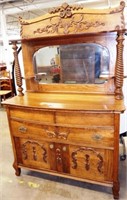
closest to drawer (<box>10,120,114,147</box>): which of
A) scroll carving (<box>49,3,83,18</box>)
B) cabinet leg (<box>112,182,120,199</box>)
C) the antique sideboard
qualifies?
the antique sideboard

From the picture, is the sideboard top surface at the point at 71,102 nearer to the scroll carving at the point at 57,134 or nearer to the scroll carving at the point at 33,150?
the scroll carving at the point at 57,134

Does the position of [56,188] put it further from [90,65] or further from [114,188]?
[90,65]

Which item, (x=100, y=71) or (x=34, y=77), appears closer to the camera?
(x=100, y=71)

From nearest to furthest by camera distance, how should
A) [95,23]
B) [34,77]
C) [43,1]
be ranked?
1. [95,23]
2. [34,77]
3. [43,1]

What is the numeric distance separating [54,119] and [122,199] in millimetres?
1007

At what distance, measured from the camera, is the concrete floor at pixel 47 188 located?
1819 millimetres

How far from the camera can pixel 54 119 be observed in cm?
171

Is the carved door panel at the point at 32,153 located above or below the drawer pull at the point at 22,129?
below

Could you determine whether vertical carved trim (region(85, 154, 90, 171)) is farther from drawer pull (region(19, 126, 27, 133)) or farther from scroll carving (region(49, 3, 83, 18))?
scroll carving (region(49, 3, 83, 18))

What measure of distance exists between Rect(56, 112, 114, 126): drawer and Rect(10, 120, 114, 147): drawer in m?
0.05

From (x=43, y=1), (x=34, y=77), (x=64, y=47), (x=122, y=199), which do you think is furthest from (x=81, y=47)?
(x=43, y=1)

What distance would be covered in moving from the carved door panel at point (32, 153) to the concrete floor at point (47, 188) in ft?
0.68

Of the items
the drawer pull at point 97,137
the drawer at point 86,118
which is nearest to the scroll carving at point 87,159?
the drawer pull at point 97,137

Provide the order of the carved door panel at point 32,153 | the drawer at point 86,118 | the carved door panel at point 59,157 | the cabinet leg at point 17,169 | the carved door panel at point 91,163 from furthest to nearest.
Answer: the cabinet leg at point 17,169 < the carved door panel at point 32,153 < the carved door panel at point 59,157 < the carved door panel at point 91,163 < the drawer at point 86,118
